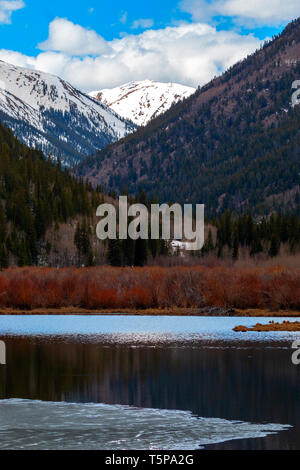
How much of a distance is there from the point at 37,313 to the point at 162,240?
79.8 meters

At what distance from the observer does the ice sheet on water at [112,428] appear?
23.2 meters

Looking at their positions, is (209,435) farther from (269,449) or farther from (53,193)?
(53,193)

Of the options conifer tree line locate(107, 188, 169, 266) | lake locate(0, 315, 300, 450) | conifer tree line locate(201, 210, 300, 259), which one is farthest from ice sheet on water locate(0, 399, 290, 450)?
conifer tree line locate(201, 210, 300, 259)

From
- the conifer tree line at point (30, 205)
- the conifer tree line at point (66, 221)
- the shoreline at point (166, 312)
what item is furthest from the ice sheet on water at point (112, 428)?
the conifer tree line at point (30, 205)

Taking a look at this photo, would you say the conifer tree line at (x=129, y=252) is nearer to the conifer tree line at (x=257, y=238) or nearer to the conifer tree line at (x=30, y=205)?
the conifer tree line at (x=257, y=238)

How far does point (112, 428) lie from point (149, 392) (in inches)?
295

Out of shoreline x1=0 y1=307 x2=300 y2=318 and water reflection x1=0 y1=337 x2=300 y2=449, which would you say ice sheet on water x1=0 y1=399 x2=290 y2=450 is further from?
shoreline x1=0 y1=307 x2=300 y2=318

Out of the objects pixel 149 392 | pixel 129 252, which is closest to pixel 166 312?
pixel 149 392

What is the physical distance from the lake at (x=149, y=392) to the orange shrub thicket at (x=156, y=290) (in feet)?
118

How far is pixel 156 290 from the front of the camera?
9788cm

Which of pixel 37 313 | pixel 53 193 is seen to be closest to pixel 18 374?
pixel 37 313

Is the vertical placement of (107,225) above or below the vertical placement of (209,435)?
above

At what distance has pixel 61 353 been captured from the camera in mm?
46625

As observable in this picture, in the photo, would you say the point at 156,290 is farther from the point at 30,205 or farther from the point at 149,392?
the point at 30,205
